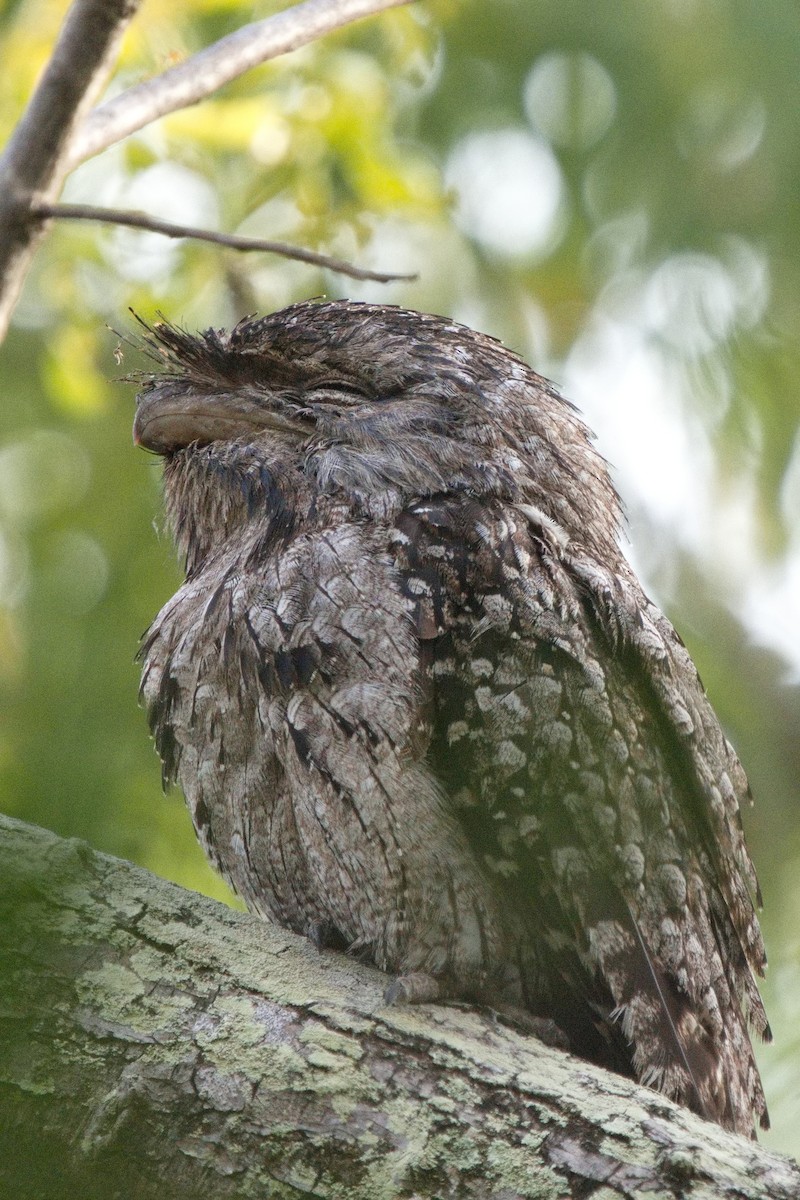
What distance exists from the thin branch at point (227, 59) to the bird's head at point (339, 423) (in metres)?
0.99

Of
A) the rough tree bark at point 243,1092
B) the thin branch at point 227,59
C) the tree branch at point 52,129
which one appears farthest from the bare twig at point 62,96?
the rough tree bark at point 243,1092

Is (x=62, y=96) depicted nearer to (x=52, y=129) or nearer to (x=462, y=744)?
(x=52, y=129)

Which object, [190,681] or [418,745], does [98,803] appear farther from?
[418,745]

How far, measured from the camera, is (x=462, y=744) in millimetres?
2949

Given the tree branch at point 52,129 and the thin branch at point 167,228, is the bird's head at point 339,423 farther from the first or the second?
the tree branch at point 52,129

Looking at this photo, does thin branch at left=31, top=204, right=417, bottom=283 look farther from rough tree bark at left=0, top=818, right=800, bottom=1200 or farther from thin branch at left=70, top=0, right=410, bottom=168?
Result: rough tree bark at left=0, top=818, right=800, bottom=1200

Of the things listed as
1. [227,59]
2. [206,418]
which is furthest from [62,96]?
[206,418]

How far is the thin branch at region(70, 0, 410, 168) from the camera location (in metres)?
2.73

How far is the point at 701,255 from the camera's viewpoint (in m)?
3.78

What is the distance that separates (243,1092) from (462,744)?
0.98 metres

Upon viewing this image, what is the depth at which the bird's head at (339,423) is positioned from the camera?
138 inches

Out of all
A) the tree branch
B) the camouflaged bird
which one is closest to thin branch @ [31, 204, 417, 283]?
the tree branch

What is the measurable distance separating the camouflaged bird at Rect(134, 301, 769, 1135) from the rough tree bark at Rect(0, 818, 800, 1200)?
0.34 m

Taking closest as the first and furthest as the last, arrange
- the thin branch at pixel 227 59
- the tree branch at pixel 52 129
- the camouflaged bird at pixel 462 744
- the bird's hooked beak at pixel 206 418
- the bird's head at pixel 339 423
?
1. the tree branch at pixel 52 129
2. the thin branch at pixel 227 59
3. the camouflaged bird at pixel 462 744
4. the bird's head at pixel 339 423
5. the bird's hooked beak at pixel 206 418
